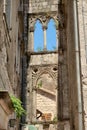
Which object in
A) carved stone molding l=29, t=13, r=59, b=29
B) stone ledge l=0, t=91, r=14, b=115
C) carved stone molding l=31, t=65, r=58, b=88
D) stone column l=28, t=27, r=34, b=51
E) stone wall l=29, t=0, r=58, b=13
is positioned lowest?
carved stone molding l=31, t=65, r=58, b=88

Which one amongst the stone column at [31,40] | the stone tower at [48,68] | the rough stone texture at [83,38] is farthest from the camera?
the stone column at [31,40]

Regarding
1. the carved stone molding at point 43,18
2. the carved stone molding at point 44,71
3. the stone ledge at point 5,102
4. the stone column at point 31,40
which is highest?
the carved stone molding at point 43,18

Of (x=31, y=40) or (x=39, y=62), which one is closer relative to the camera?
(x=39, y=62)

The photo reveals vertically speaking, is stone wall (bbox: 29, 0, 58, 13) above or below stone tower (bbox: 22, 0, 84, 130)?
above

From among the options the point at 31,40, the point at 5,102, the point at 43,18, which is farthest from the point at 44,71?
the point at 5,102

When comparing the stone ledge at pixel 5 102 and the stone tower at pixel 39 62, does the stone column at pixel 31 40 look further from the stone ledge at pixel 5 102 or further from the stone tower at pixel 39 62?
the stone ledge at pixel 5 102

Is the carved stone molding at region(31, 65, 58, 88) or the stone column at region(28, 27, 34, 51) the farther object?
the stone column at region(28, 27, 34, 51)

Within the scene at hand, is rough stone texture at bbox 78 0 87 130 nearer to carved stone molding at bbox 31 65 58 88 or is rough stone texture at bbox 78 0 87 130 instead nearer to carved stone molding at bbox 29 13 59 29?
carved stone molding at bbox 31 65 58 88

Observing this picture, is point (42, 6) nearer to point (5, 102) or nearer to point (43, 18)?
point (43, 18)

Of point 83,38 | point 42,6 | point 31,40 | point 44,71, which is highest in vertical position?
point 42,6

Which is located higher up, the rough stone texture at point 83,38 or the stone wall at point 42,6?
the stone wall at point 42,6

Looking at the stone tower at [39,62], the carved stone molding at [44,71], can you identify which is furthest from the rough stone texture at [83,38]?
the carved stone molding at [44,71]

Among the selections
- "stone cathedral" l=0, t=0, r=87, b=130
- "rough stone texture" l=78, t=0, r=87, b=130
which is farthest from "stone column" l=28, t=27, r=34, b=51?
"rough stone texture" l=78, t=0, r=87, b=130

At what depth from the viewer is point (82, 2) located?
28.7 ft
